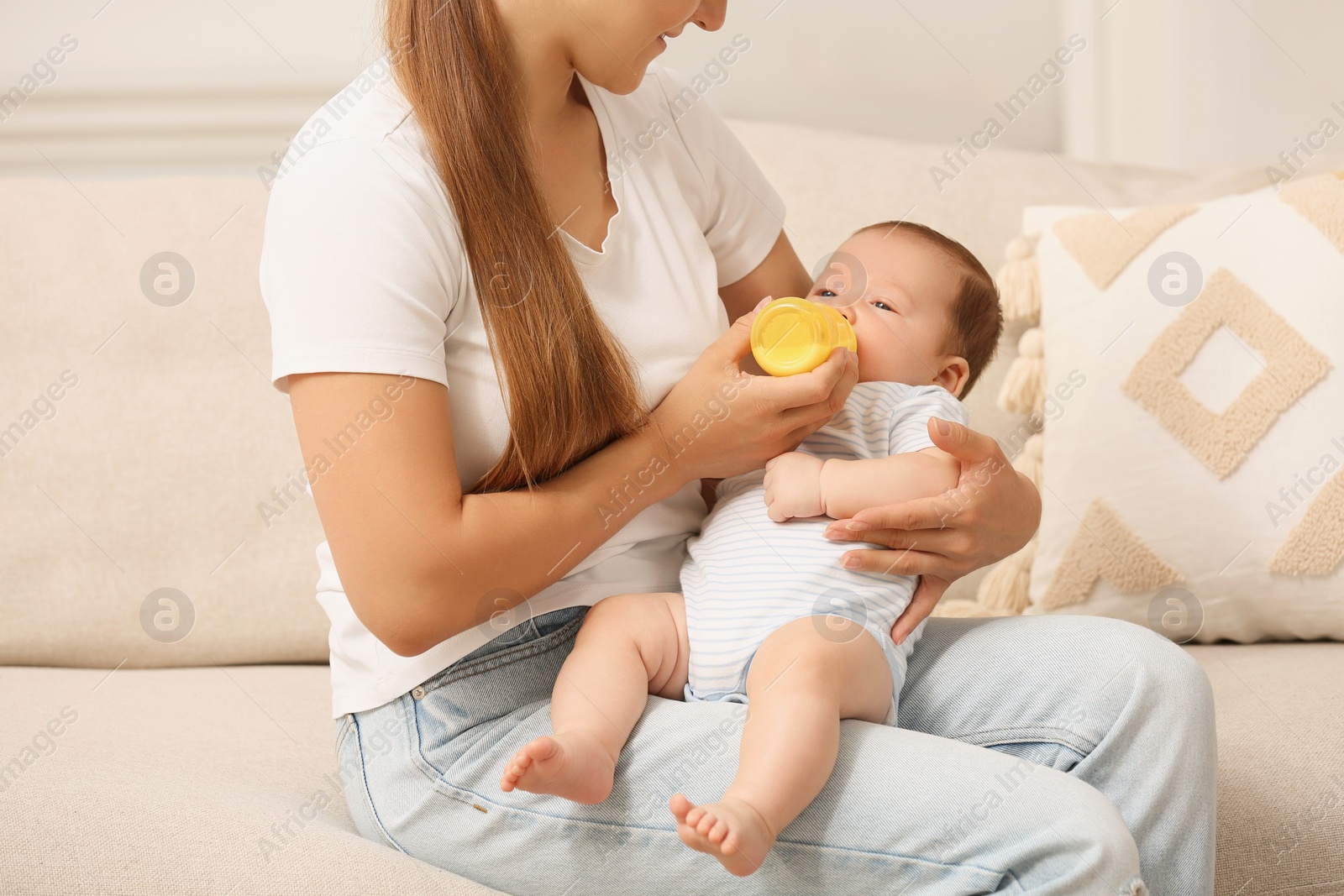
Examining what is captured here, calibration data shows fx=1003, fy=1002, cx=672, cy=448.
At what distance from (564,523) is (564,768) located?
22 centimetres

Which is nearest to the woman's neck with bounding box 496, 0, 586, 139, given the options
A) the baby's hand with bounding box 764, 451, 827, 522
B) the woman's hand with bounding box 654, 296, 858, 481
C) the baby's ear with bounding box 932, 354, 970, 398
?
→ the woman's hand with bounding box 654, 296, 858, 481

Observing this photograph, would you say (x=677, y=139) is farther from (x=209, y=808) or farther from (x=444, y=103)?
(x=209, y=808)

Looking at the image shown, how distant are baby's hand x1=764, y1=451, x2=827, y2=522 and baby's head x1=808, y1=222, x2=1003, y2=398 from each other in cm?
18

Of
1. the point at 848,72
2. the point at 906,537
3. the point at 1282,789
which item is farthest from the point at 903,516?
the point at 848,72

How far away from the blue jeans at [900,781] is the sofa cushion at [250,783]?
0.06 m

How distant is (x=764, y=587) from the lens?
89cm

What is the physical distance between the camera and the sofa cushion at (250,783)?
810 millimetres

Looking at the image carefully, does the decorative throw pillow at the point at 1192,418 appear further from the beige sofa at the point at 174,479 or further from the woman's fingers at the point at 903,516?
the woman's fingers at the point at 903,516

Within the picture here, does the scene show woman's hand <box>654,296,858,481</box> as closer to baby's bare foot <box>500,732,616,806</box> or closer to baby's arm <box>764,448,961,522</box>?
baby's arm <box>764,448,961,522</box>

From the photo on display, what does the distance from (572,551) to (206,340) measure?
2.57ft

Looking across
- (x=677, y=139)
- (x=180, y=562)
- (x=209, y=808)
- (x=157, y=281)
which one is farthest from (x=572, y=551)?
(x=157, y=281)

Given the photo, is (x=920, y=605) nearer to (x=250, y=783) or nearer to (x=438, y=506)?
(x=438, y=506)


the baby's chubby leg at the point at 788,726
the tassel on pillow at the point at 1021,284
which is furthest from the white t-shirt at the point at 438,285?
the tassel on pillow at the point at 1021,284

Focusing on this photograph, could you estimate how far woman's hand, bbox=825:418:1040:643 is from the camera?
2.93 feet
